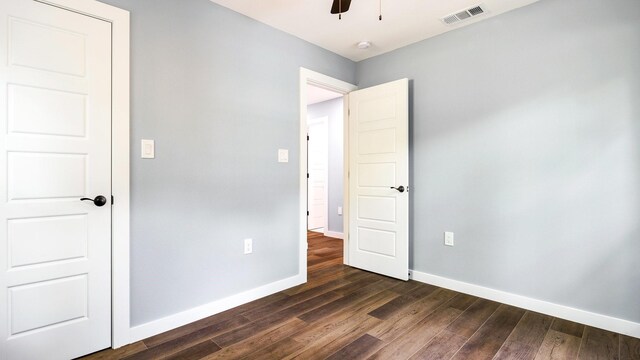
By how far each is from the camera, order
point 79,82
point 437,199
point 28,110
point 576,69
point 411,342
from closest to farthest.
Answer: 1. point 28,110
2. point 79,82
3. point 411,342
4. point 576,69
5. point 437,199

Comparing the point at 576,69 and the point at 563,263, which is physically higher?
the point at 576,69

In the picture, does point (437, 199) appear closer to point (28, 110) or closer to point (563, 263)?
point (563, 263)

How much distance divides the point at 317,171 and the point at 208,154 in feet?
12.7

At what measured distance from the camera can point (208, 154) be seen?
7.90ft

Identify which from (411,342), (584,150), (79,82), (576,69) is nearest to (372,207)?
(411,342)

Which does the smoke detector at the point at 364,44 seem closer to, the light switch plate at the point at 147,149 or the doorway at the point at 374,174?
the doorway at the point at 374,174

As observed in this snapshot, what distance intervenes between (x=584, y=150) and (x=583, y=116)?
0.25 metres

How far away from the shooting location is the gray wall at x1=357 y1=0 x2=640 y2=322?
2.15m

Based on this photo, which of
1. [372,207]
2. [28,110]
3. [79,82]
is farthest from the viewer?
[372,207]

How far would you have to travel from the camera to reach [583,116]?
7.45 ft

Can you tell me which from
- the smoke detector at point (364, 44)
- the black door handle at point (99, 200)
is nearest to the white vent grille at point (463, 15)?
the smoke detector at point (364, 44)

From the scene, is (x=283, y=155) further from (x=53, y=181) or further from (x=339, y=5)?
(x=53, y=181)

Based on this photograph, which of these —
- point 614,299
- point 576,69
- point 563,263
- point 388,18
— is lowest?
point 614,299

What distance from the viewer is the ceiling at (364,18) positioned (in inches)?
96.7
